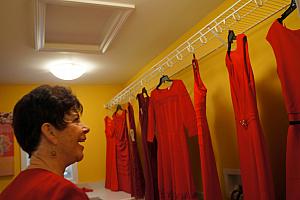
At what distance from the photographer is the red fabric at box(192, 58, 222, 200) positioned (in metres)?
1.50

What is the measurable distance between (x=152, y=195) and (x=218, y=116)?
778 millimetres

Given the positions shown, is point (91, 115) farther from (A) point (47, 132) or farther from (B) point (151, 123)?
(A) point (47, 132)

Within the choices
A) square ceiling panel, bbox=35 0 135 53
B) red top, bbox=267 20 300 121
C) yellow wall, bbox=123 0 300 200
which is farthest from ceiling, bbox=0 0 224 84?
red top, bbox=267 20 300 121

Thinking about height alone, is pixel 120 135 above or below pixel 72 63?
below

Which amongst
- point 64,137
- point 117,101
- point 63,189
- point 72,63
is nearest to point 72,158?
point 64,137

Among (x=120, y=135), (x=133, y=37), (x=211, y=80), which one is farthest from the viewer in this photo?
(x=120, y=135)

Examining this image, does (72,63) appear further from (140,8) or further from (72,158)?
(72,158)

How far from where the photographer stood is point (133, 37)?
228cm

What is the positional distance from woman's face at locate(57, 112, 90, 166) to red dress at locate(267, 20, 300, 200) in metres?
0.77

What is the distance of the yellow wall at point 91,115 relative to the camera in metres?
3.36

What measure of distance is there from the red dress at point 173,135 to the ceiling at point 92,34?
1.65 feet

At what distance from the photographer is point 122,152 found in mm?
2943

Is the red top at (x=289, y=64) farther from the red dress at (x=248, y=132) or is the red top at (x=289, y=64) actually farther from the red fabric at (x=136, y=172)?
the red fabric at (x=136, y=172)

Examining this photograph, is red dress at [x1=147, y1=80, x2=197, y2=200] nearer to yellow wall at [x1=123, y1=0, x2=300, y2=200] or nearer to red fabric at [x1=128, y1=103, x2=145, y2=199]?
yellow wall at [x1=123, y1=0, x2=300, y2=200]
